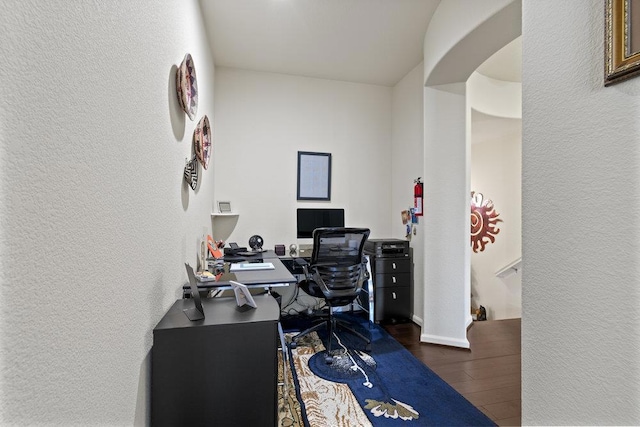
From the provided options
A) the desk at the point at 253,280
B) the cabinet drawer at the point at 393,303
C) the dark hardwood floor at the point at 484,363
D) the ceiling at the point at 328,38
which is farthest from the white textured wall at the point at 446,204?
the desk at the point at 253,280

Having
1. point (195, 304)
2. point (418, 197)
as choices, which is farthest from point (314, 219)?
point (195, 304)

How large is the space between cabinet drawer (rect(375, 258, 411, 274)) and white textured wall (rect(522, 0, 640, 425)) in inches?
82.3

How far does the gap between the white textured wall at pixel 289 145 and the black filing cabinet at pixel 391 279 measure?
0.61 meters

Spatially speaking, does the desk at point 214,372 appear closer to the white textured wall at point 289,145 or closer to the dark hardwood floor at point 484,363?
the dark hardwood floor at point 484,363

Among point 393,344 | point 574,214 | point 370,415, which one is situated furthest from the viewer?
point 393,344

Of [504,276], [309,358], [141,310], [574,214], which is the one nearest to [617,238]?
[574,214]

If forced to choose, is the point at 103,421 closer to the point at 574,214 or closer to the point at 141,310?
the point at 141,310

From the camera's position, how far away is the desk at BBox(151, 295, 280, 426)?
1.13 metres

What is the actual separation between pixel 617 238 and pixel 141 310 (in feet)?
5.08

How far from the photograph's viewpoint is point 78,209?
0.68 m

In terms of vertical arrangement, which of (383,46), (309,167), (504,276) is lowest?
(504,276)

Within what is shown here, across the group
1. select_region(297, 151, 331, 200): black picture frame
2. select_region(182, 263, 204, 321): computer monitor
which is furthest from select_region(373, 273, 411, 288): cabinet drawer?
select_region(182, 263, 204, 321): computer monitor

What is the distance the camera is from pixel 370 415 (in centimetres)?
176

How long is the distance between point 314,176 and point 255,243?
1.14 metres
